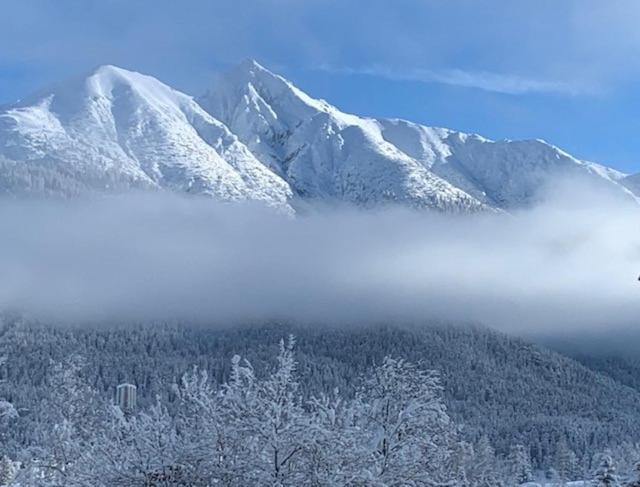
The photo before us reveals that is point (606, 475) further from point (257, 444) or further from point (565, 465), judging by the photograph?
point (565, 465)

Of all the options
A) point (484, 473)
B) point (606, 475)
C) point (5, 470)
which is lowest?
point (5, 470)

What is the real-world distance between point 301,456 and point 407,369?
6.47 m

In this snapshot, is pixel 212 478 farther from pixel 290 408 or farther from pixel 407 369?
pixel 407 369

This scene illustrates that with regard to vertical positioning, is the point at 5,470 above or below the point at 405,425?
below

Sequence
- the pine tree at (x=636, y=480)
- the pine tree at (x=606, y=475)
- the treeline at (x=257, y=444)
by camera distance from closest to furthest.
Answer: the treeline at (x=257, y=444)
the pine tree at (x=636, y=480)
the pine tree at (x=606, y=475)

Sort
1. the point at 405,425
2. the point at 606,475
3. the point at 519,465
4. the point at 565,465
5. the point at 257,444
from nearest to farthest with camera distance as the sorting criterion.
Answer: the point at 257,444, the point at 405,425, the point at 606,475, the point at 519,465, the point at 565,465

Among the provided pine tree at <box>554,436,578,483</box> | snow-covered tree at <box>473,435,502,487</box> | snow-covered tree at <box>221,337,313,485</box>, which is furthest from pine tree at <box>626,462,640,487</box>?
pine tree at <box>554,436,578,483</box>

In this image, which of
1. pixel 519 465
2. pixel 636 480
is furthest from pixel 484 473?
pixel 519 465

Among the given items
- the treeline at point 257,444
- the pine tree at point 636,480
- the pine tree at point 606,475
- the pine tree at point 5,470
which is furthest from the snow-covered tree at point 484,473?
the pine tree at point 5,470

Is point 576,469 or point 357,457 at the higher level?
point 357,457

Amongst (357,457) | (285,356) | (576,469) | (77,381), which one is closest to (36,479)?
(285,356)

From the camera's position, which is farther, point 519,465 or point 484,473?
point 519,465

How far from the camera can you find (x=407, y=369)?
1099 inches

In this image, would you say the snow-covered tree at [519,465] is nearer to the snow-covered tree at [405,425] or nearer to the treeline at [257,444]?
the snow-covered tree at [405,425]
